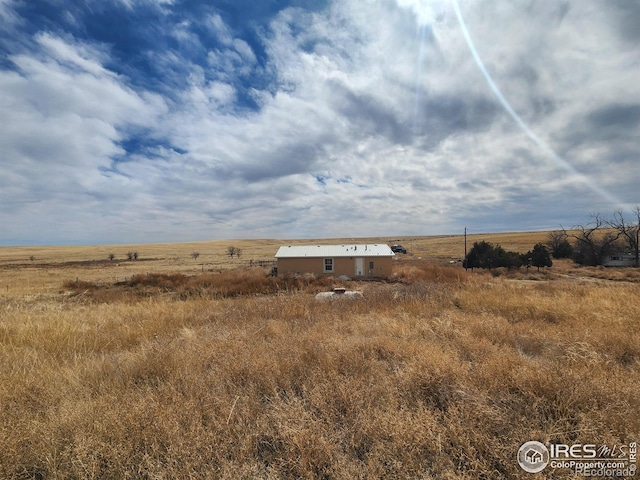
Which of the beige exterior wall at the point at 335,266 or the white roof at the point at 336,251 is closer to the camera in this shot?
the beige exterior wall at the point at 335,266

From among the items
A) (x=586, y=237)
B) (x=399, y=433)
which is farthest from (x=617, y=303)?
(x=586, y=237)

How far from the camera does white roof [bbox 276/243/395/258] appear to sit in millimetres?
29750

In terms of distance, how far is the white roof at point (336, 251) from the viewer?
29750mm

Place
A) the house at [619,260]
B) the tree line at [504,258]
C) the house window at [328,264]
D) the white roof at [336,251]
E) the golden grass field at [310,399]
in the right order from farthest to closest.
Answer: the house at [619,260], the tree line at [504,258], the house window at [328,264], the white roof at [336,251], the golden grass field at [310,399]

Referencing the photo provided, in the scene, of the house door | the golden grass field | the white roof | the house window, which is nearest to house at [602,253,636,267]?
the white roof

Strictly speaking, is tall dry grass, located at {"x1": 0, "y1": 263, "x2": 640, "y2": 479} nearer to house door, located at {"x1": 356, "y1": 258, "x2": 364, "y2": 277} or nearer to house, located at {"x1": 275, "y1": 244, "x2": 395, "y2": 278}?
house, located at {"x1": 275, "y1": 244, "x2": 395, "y2": 278}

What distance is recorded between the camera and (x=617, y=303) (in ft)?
23.0

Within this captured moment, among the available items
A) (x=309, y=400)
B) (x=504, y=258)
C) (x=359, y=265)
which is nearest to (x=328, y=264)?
(x=359, y=265)

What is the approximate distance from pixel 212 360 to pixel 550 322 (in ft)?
21.1

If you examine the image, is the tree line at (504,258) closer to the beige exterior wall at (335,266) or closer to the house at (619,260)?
the house at (619,260)

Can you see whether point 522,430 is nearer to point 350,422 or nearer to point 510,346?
point 350,422

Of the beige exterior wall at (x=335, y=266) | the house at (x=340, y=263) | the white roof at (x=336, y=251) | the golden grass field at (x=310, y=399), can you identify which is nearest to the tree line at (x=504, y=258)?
the white roof at (x=336, y=251)

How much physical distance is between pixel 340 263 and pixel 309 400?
89.0ft

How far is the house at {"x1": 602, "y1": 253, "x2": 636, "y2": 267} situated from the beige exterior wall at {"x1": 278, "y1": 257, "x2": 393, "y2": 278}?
35.1 m
